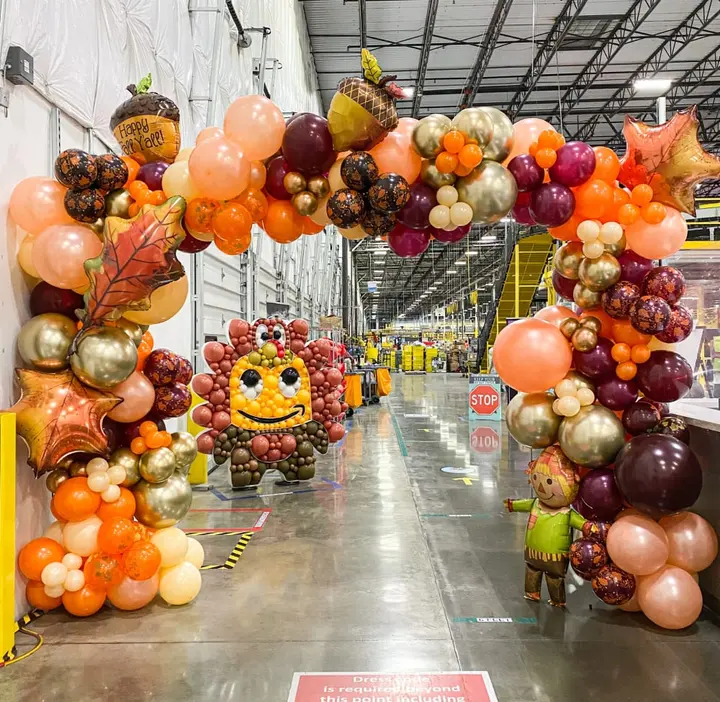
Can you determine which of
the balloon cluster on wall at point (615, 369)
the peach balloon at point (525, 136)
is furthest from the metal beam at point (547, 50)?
the balloon cluster on wall at point (615, 369)

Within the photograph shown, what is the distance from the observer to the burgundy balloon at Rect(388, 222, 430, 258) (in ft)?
11.9

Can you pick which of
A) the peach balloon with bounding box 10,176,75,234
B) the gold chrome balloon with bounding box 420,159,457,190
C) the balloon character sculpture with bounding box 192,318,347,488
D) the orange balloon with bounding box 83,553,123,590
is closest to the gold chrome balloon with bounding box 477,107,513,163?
the gold chrome balloon with bounding box 420,159,457,190

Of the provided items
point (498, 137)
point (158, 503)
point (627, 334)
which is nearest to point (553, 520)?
point (627, 334)

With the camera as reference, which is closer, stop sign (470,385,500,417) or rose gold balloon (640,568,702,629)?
rose gold balloon (640,568,702,629)

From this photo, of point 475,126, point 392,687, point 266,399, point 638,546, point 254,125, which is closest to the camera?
point 392,687

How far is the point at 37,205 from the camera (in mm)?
3281

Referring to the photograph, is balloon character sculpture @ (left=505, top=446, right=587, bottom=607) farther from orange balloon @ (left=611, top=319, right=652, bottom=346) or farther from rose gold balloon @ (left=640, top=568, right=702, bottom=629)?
orange balloon @ (left=611, top=319, right=652, bottom=346)

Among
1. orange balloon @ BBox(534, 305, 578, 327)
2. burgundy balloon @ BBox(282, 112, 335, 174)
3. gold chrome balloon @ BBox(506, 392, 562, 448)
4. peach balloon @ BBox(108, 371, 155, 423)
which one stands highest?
burgundy balloon @ BBox(282, 112, 335, 174)

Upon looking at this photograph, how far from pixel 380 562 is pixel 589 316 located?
2231mm

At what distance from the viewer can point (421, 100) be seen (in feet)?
58.7

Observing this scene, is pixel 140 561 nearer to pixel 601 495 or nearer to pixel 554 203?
pixel 601 495

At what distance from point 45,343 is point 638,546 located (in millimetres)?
3339

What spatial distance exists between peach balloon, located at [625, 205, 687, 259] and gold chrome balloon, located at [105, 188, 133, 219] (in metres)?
2.81

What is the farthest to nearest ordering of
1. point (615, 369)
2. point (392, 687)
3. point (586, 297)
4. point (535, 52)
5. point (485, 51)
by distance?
1. point (535, 52)
2. point (485, 51)
3. point (586, 297)
4. point (615, 369)
5. point (392, 687)
